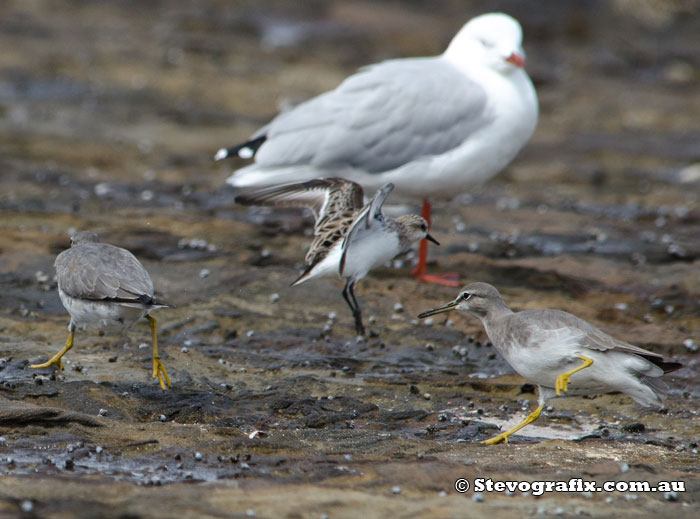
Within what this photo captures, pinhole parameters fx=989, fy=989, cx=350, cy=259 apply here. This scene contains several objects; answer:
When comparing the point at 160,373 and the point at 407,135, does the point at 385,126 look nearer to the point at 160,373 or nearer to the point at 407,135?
the point at 407,135

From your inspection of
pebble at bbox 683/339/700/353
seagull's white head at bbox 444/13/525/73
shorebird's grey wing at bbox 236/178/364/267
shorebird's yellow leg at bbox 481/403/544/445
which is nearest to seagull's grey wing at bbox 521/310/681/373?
shorebird's yellow leg at bbox 481/403/544/445

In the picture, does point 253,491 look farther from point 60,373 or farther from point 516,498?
point 60,373

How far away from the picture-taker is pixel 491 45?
27.4 feet

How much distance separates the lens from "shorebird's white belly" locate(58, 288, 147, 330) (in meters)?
5.41

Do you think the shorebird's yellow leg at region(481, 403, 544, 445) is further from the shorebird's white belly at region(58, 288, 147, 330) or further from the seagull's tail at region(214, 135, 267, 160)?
the seagull's tail at region(214, 135, 267, 160)

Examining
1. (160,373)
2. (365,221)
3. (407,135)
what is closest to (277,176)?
(407,135)

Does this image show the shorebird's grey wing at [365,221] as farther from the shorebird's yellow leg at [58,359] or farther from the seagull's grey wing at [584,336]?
the shorebird's yellow leg at [58,359]

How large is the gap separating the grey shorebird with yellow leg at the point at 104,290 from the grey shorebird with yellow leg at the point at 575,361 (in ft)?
6.33

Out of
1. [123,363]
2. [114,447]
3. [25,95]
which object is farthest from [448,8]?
[114,447]

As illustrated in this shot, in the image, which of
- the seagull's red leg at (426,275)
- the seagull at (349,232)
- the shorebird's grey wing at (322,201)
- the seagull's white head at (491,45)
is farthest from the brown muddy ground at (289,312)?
the seagull's white head at (491,45)

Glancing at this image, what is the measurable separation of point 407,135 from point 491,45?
1192 millimetres

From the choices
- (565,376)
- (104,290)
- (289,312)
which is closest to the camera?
(565,376)

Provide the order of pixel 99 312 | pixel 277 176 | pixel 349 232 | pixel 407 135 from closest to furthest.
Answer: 1. pixel 99 312
2. pixel 349 232
3. pixel 277 176
4. pixel 407 135

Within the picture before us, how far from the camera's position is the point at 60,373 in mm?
5719
